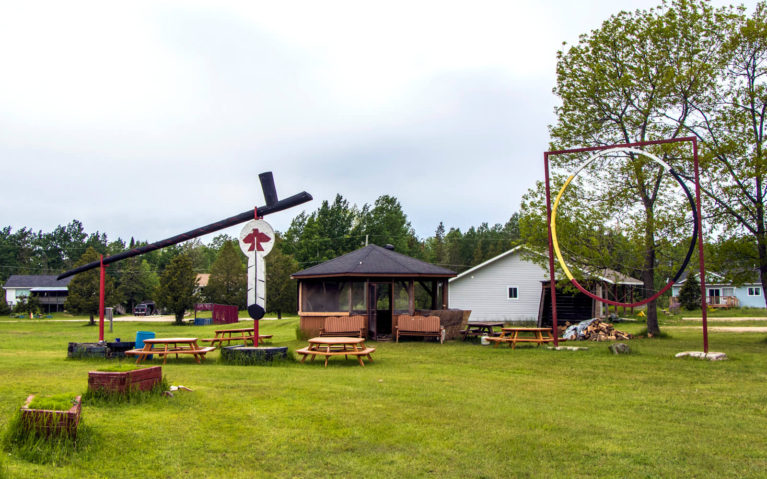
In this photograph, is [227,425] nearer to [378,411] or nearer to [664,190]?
[378,411]

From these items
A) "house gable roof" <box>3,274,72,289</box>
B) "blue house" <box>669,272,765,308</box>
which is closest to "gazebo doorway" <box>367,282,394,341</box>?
"blue house" <box>669,272,765,308</box>

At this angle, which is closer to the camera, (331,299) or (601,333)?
(331,299)

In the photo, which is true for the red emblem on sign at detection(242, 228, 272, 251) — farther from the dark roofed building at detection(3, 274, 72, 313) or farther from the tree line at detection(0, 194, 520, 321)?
the dark roofed building at detection(3, 274, 72, 313)

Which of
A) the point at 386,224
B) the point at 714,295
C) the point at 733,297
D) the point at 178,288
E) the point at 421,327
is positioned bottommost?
the point at 421,327

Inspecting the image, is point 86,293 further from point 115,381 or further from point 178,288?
point 115,381

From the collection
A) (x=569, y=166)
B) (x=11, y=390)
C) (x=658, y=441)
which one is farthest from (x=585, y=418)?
(x=569, y=166)

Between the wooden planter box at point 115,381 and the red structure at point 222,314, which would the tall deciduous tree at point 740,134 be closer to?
the wooden planter box at point 115,381

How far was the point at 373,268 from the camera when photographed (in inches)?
820

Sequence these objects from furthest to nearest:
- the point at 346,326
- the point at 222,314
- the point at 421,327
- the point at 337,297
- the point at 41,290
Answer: the point at 41,290 < the point at 222,314 < the point at 337,297 < the point at 421,327 < the point at 346,326

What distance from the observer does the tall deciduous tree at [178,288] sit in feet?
131

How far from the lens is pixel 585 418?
7.30 m

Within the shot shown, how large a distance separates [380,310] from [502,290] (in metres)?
11.9

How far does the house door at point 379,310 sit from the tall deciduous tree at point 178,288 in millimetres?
20049

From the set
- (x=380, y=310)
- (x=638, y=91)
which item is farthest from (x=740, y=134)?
(x=380, y=310)
